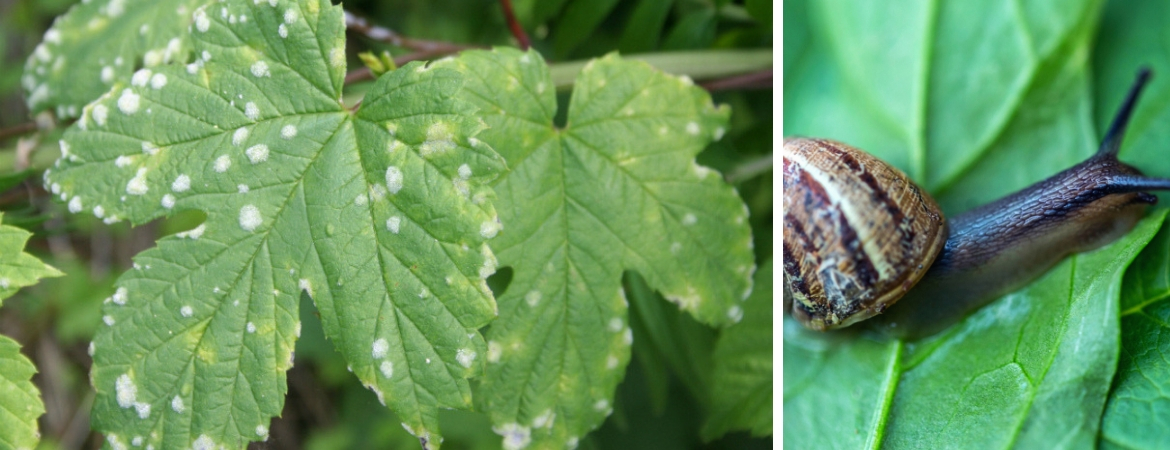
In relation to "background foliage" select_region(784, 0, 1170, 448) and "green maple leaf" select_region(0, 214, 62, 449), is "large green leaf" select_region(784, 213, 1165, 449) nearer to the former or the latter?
"background foliage" select_region(784, 0, 1170, 448)

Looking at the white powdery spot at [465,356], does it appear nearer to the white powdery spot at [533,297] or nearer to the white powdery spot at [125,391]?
the white powdery spot at [533,297]

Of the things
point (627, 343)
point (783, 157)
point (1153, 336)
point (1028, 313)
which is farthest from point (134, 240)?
point (1153, 336)

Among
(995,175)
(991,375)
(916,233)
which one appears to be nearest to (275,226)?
(916,233)

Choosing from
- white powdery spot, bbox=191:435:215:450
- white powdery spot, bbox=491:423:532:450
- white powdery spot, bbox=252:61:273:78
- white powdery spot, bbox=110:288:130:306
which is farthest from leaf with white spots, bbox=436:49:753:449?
white powdery spot, bbox=110:288:130:306

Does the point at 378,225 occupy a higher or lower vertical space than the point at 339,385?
higher

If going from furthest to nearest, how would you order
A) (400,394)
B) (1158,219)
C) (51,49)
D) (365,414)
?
(365,414) → (51,49) → (1158,219) → (400,394)

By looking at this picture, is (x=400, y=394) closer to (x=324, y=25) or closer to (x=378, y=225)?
(x=378, y=225)
